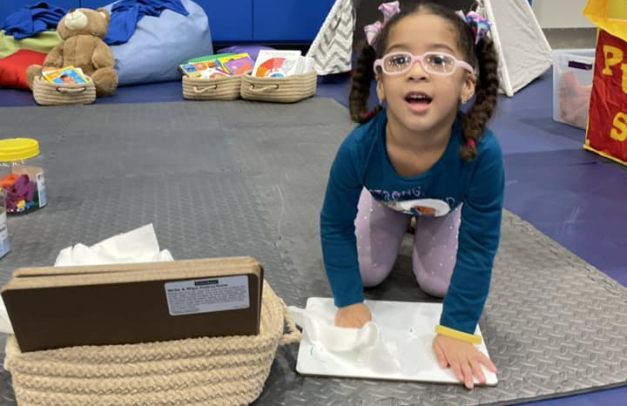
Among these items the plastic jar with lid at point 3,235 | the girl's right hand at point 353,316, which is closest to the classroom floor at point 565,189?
the girl's right hand at point 353,316

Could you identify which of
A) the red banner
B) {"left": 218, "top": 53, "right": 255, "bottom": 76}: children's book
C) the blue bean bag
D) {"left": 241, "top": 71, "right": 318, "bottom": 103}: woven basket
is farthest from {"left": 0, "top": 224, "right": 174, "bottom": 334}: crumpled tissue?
the blue bean bag

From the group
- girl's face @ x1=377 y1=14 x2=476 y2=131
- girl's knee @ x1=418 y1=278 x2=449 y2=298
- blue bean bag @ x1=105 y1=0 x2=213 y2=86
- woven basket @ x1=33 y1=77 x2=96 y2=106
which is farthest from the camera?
blue bean bag @ x1=105 y1=0 x2=213 y2=86

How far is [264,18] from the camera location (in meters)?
3.67

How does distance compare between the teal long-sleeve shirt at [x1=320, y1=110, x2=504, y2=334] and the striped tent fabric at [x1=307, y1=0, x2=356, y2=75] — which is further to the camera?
the striped tent fabric at [x1=307, y1=0, x2=356, y2=75]

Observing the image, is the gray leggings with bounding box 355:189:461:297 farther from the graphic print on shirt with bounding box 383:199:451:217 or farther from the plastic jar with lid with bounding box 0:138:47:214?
the plastic jar with lid with bounding box 0:138:47:214

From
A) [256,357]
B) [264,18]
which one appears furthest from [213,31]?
[256,357]

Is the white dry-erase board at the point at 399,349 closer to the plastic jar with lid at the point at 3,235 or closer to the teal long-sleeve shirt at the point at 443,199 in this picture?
the teal long-sleeve shirt at the point at 443,199

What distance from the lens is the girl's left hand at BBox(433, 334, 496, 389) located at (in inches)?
35.5

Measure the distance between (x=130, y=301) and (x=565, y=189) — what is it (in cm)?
131

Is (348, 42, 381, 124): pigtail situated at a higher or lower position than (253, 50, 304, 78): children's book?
higher

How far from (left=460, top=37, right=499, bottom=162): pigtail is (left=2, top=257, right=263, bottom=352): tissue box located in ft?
1.25

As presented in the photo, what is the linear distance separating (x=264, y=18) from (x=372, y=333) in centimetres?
307

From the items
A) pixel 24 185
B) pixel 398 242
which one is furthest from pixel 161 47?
pixel 398 242

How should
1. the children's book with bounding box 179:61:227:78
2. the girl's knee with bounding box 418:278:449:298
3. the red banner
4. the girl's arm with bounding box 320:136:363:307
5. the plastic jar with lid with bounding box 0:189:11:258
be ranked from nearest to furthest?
the girl's arm with bounding box 320:136:363:307 → the girl's knee with bounding box 418:278:449:298 → the plastic jar with lid with bounding box 0:189:11:258 → the red banner → the children's book with bounding box 179:61:227:78
